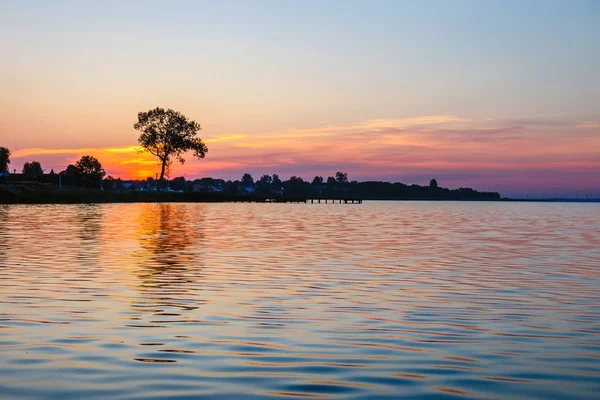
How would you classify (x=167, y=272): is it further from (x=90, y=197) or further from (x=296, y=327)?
(x=90, y=197)

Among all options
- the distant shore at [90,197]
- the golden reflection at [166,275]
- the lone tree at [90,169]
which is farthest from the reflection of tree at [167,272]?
the lone tree at [90,169]

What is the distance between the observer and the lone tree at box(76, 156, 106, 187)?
193125 millimetres

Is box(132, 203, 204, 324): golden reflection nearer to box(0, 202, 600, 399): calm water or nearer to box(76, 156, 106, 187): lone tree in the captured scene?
box(0, 202, 600, 399): calm water

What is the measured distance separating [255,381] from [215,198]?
628ft

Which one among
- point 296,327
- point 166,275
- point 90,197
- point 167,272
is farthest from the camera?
point 90,197

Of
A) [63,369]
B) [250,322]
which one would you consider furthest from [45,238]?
[63,369]

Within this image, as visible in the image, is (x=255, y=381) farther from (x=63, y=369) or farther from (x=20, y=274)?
(x=20, y=274)

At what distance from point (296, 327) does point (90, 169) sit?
193 m

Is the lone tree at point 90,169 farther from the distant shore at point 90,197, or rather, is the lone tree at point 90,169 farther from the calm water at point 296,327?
the calm water at point 296,327

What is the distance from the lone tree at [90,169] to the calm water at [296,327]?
17098cm

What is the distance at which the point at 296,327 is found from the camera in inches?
546

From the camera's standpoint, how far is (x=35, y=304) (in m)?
16.4

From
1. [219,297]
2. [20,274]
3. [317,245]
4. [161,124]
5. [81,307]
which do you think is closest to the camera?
[81,307]

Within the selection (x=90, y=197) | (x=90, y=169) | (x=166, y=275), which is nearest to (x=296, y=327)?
(x=166, y=275)
